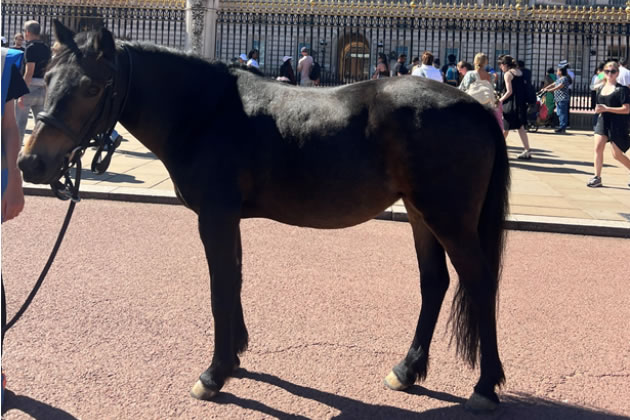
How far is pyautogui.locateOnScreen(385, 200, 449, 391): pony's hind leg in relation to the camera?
358 cm

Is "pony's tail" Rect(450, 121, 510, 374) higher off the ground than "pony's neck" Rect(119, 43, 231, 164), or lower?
lower

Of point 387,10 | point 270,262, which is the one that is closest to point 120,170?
point 270,262

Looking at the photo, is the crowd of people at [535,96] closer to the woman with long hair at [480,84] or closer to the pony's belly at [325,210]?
the woman with long hair at [480,84]

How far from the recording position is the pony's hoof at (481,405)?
130 inches

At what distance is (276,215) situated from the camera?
3.43 m

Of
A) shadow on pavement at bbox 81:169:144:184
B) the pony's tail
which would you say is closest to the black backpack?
shadow on pavement at bbox 81:169:144:184

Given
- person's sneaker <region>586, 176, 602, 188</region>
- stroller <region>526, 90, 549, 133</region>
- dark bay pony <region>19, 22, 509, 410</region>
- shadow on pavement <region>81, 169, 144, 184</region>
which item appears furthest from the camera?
stroller <region>526, 90, 549, 133</region>

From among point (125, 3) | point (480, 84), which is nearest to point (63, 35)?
point (480, 84)

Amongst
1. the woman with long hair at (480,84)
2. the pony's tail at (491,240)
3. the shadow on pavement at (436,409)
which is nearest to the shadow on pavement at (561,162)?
the woman with long hair at (480,84)

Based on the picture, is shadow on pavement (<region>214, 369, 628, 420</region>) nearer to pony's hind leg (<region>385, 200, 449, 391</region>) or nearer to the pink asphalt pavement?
the pink asphalt pavement

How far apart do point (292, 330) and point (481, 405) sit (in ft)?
4.50

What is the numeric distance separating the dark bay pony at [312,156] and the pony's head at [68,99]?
26mm

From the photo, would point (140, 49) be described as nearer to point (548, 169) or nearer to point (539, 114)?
point (548, 169)

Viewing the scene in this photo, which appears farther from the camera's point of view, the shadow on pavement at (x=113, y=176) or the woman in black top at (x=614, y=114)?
the shadow on pavement at (x=113, y=176)
